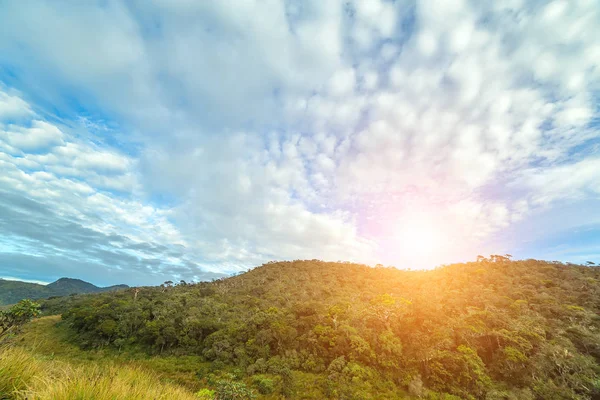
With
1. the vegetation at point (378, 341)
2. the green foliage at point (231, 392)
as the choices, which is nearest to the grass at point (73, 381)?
the vegetation at point (378, 341)

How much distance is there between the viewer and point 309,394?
24.8 meters

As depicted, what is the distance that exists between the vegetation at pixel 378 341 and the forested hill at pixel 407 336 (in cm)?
14

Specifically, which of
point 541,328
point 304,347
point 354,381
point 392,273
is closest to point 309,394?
point 354,381

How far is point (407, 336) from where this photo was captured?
2989 cm

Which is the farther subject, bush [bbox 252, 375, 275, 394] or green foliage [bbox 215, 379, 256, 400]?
bush [bbox 252, 375, 275, 394]

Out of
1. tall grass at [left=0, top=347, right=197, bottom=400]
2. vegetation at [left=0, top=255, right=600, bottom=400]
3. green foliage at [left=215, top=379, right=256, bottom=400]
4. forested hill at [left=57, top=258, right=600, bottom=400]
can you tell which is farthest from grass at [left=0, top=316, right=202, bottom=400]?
forested hill at [left=57, top=258, right=600, bottom=400]

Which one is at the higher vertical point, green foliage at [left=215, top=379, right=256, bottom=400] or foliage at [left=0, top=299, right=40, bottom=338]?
foliage at [left=0, top=299, right=40, bottom=338]

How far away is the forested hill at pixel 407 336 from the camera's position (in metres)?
22.4

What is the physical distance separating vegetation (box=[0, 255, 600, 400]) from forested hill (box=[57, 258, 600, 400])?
0.45ft

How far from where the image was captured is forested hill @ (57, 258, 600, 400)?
2239 cm

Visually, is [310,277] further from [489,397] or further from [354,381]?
[489,397]

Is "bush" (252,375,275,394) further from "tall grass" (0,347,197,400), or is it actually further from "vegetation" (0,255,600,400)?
"tall grass" (0,347,197,400)

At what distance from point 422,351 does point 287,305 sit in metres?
29.4

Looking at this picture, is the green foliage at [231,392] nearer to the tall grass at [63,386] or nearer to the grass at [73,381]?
the grass at [73,381]
